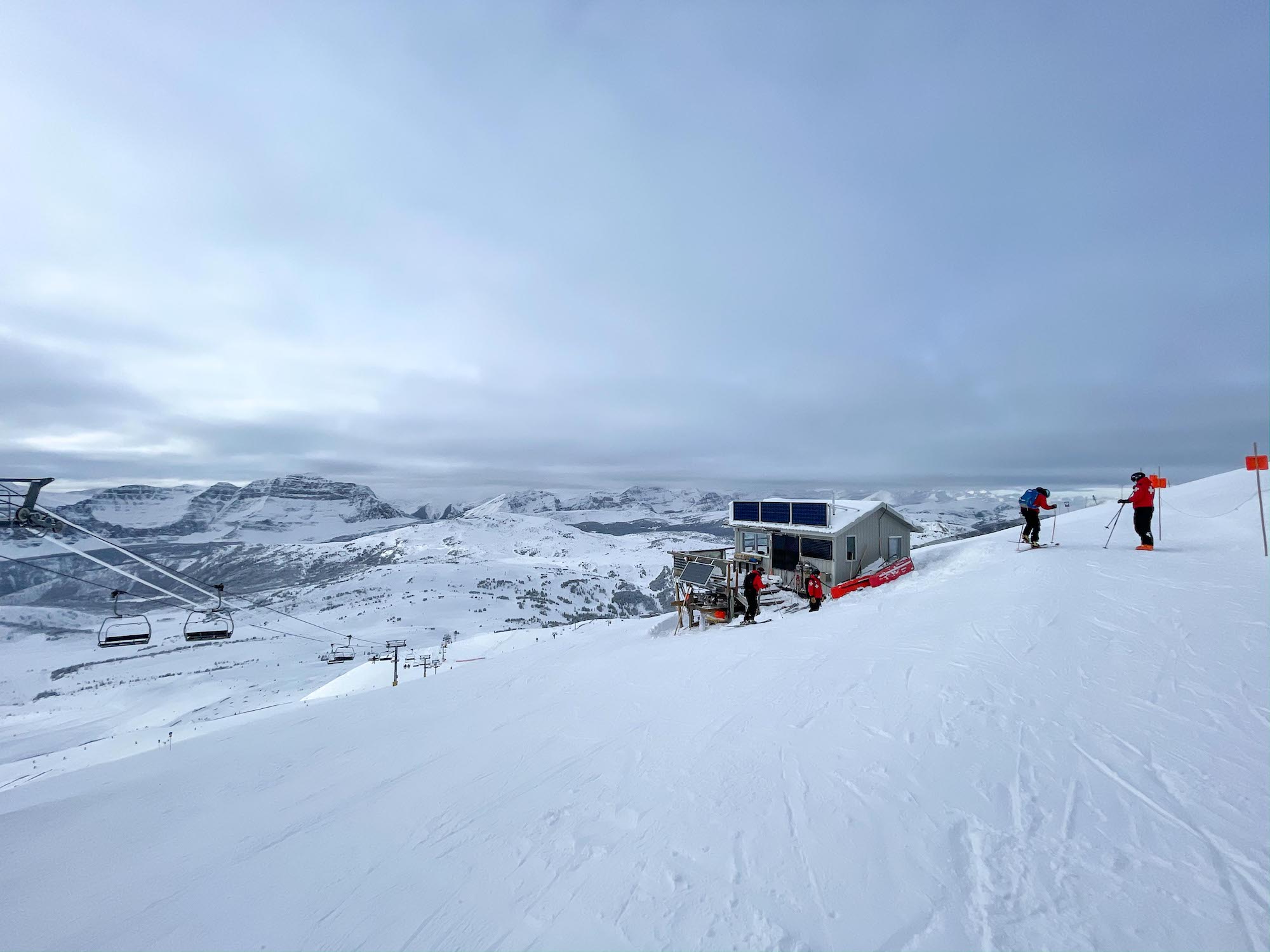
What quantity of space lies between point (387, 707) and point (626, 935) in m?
10.2

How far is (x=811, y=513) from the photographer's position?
2278 cm

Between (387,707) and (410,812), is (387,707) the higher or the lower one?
the lower one

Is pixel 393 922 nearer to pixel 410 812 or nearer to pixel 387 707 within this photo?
pixel 410 812

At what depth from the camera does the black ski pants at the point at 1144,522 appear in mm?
14102

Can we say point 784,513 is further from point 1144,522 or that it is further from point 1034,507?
point 1144,522

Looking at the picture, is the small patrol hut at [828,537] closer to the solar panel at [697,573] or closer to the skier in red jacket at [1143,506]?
the solar panel at [697,573]

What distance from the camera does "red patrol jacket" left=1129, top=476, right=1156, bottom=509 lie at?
1426 cm

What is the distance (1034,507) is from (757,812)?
1846 centimetres

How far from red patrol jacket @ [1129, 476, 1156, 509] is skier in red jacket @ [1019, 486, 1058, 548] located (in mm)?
2118

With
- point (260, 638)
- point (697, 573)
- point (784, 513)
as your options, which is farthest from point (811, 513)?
point (260, 638)

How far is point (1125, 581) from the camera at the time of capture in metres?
11.0

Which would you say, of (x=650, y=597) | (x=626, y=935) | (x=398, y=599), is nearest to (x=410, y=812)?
(x=626, y=935)

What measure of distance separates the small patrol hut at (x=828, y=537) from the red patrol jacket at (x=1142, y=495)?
344 inches

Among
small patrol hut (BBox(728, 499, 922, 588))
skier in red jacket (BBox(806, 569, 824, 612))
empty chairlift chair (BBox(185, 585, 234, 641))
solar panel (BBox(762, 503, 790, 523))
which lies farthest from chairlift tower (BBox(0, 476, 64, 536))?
solar panel (BBox(762, 503, 790, 523))
